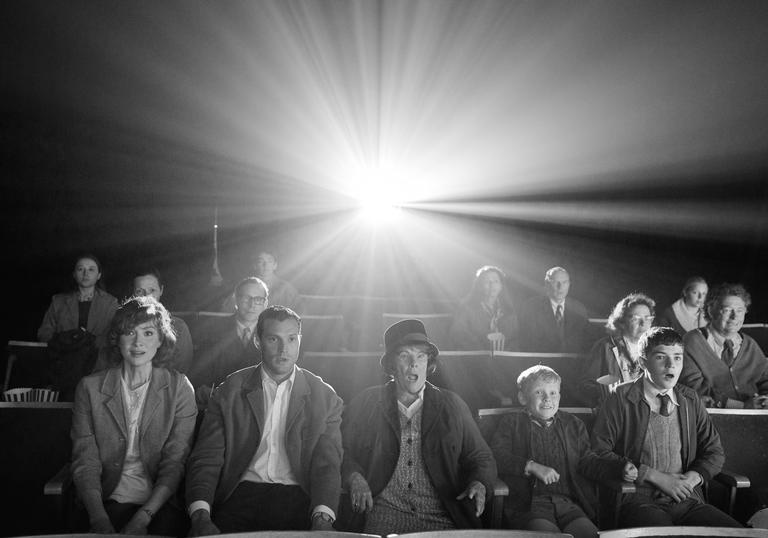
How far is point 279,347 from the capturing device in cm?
253

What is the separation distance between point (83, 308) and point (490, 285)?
3.15 m

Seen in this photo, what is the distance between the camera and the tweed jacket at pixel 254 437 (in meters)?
2.35

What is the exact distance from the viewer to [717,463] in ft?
8.59

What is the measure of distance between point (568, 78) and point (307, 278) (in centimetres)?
492

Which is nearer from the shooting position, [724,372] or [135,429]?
[135,429]

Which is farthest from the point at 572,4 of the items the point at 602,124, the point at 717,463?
the point at 717,463

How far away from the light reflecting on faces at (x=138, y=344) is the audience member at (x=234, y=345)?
3.29 feet

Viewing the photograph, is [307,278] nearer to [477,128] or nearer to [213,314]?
[477,128]

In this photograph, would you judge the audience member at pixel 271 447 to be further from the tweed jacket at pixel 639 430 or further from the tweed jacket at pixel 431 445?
the tweed jacket at pixel 639 430

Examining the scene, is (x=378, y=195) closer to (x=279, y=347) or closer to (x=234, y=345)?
(x=234, y=345)

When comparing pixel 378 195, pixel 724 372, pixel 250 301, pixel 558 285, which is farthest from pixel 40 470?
pixel 378 195

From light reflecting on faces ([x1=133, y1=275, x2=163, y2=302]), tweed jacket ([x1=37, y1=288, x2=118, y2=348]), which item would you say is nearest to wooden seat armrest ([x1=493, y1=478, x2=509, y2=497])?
light reflecting on faces ([x1=133, y1=275, x2=163, y2=302])

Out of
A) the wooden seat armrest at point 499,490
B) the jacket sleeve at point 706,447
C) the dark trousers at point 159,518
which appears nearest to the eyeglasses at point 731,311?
the jacket sleeve at point 706,447

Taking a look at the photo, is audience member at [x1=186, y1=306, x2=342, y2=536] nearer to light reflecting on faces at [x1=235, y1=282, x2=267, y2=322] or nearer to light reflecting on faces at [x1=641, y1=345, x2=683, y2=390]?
light reflecting on faces at [x1=235, y1=282, x2=267, y2=322]
